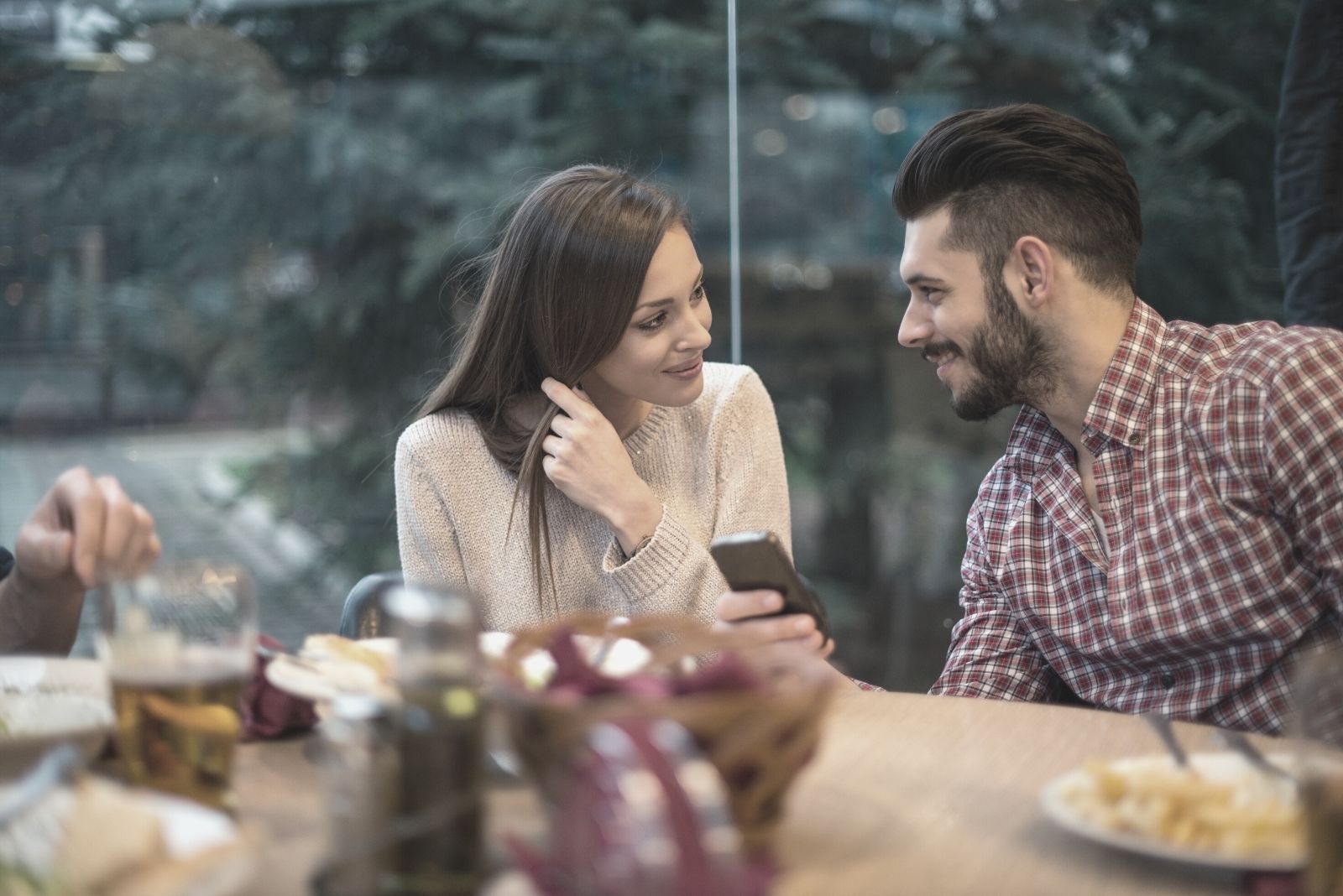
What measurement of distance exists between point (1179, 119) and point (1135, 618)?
2167 millimetres

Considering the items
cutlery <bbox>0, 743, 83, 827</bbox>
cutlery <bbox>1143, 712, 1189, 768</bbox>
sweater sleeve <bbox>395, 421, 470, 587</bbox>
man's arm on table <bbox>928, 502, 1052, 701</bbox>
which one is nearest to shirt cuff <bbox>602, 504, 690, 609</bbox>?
sweater sleeve <bbox>395, 421, 470, 587</bbox>

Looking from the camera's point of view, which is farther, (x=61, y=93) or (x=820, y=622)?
(x=61, y=93)

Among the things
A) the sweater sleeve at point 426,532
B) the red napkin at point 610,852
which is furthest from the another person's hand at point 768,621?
the sweater sleeve at point 426,532

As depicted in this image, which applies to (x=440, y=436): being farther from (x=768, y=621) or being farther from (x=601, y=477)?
(x=768, y=621)

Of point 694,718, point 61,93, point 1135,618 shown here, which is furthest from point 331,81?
point 694,718

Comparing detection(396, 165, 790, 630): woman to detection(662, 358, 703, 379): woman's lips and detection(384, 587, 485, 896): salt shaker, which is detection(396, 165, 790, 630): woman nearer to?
detection(662, 358, 703, 379): woman's lips

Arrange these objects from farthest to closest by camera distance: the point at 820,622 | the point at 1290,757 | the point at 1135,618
Result: 1. the point at 1135,618
2. the point at 820,622
3. the point at 1290,757

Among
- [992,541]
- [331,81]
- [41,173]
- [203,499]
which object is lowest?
[203,499]

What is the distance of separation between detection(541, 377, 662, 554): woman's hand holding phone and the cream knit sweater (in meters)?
0.03

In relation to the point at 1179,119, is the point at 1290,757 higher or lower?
lower

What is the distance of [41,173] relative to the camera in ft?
9.62

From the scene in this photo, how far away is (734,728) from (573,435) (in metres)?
1.15

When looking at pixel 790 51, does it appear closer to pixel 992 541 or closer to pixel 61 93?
pixel 61 93

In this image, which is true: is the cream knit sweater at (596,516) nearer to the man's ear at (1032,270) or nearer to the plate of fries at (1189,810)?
the man's ear at (1032,270)
